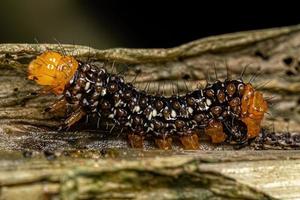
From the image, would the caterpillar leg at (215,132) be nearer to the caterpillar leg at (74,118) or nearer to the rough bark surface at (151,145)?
the rough bark surface at (151,145)

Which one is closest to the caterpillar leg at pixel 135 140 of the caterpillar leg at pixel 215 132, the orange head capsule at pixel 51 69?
the caterpillar leg at pixel 215 132

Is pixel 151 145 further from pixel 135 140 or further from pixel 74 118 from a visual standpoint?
pixel 74 118

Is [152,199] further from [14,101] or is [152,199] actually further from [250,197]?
[14,101]

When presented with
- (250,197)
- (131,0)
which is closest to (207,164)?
(250,197)

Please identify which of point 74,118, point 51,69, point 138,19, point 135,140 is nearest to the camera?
point 51,69

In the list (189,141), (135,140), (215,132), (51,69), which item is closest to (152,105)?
(135,140)

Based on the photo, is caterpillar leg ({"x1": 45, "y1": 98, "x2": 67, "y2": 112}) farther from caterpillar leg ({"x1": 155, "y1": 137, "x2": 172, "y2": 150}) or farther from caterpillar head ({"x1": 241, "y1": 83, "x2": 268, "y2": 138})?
caterpillar head ({"x1": 241, "y1": 83, "x2": 268, "y2": 138})
